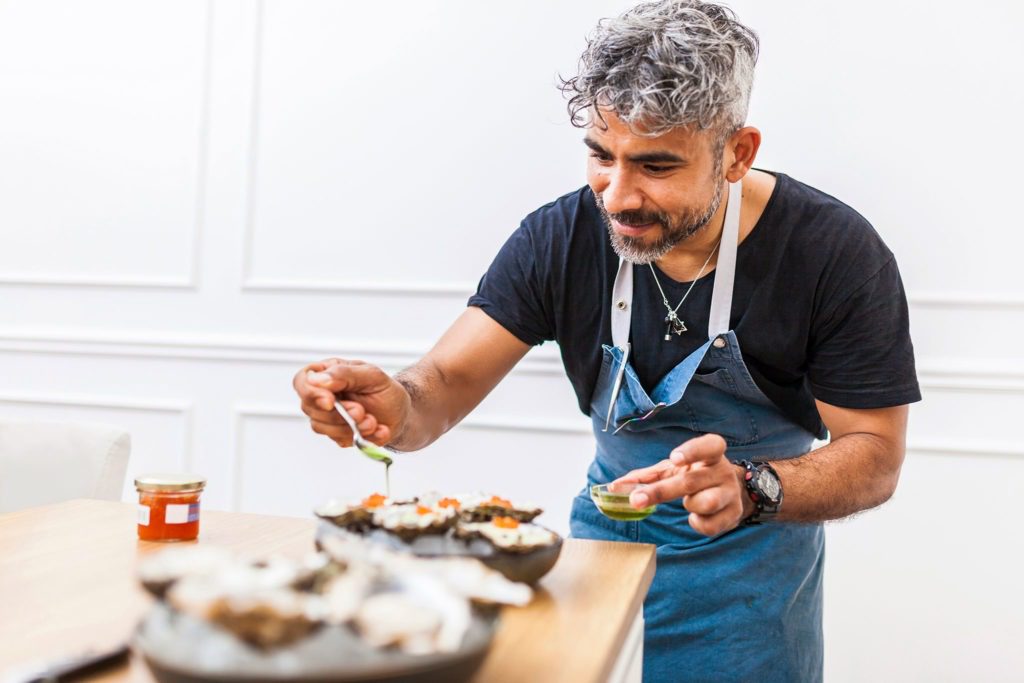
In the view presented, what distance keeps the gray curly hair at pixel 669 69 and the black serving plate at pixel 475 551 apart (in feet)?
2.35

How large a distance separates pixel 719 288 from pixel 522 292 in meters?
0.34

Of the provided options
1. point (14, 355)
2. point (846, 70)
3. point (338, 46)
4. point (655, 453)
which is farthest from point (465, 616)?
point (14, 355)

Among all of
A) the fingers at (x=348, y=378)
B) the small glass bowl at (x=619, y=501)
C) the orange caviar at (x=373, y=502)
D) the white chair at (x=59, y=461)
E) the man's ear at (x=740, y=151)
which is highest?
the man's ear at (x=740, y=151)

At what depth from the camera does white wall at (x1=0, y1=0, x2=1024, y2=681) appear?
230 centimetres

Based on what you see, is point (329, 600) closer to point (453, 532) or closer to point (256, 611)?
point (256, 611)

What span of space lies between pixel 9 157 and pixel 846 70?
2420mm

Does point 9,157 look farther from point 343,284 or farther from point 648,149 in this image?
point 648,149

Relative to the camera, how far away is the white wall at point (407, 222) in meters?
2.30

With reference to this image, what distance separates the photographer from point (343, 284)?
8.84 feet

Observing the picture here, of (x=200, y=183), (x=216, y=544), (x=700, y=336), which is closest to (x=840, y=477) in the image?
(x=700, y=336)

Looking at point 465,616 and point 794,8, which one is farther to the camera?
point 794,8

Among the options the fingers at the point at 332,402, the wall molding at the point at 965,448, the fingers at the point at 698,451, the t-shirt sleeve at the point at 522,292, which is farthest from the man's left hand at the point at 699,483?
the wall molding at the point at 965,448

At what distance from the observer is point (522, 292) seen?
1.71m

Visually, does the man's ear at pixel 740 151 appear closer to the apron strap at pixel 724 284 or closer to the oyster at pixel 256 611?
the apron strap at pixel 724 284
